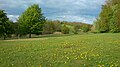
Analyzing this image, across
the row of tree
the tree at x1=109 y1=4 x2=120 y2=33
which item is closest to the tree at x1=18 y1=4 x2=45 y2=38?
the row of tree

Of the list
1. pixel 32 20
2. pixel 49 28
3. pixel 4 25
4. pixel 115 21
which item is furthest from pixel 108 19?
pixel 49 28

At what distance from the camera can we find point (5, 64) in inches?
591

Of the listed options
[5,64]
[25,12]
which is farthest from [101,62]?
[25,12]

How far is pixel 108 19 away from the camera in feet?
307

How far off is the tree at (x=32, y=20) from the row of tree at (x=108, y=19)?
2241cm

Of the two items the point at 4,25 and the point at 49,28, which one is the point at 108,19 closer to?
the point at 4,25

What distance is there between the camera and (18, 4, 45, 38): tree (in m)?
88.0

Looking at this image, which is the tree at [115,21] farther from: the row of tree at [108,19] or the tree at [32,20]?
the tree at [32,20]

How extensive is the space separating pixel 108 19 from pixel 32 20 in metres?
28.0

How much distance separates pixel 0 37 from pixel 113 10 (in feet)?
131

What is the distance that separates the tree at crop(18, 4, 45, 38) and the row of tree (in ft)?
73.5

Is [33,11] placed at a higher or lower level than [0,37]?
higher

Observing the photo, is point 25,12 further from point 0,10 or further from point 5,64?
point 5,64

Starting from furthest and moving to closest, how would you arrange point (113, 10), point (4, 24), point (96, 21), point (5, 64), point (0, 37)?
point (96, 21) < point (113, 10) < point (0, 37) < point (4, 24) < point (5, 64)
